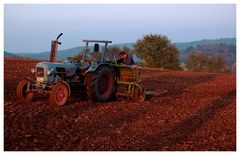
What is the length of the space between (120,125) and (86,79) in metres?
3.02

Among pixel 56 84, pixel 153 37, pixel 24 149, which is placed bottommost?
pixel 24 149

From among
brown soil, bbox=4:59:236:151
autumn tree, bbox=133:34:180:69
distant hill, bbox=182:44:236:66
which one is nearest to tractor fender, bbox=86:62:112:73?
brown soil, bbox=4:59:236:151

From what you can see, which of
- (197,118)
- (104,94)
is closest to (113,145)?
(197,118)

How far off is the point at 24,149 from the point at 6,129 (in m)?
1.34

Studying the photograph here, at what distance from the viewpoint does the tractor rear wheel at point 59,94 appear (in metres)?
10.4

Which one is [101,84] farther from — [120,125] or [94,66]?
[120,125]

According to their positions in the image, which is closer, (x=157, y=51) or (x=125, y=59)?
(x=125, y=59)

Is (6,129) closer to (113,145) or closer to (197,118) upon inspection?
(113,145)

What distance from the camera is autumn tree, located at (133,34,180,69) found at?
4182 cm

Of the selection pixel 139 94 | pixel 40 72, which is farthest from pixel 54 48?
pixel 139 94

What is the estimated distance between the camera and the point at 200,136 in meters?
8.01

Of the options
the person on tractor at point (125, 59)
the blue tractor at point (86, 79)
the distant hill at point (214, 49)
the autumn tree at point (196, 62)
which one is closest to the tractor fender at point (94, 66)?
the blue tractor at point (86, 79)

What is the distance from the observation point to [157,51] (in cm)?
4259

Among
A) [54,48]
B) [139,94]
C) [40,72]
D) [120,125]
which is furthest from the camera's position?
[139,94]
